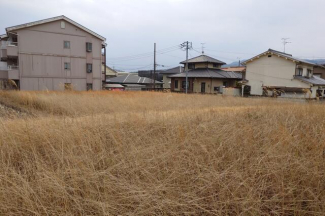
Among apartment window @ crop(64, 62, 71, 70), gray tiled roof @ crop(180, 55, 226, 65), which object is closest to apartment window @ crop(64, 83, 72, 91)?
apartment window @ crop(64, 62, 71, 70)

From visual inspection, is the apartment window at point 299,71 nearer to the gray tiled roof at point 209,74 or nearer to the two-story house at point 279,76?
the two-story house at point 279,76

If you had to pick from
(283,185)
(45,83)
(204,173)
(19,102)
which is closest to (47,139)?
(204,173)

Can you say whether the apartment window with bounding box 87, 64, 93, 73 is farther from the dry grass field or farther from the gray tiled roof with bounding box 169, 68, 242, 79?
the dry grass field

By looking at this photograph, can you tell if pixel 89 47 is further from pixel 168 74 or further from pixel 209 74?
pixel 168 74

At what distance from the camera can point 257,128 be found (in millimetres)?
4055

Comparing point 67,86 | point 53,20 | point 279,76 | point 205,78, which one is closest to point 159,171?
point 67,86

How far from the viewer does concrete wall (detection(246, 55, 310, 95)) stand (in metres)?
23.5

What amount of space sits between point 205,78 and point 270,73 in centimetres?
819

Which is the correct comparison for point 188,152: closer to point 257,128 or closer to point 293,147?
point 293,147

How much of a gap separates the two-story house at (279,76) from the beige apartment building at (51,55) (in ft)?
63.1

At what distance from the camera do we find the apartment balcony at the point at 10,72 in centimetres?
2111

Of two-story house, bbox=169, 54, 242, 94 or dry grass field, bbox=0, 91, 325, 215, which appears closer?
dry grass field, bbox=0, 91, 325, 215

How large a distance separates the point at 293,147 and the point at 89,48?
25.7 meters

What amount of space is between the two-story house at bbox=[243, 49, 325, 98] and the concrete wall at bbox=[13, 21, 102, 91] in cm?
1945
